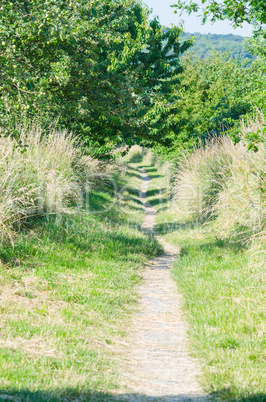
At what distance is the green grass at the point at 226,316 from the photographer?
386cm

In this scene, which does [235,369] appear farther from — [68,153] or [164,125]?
[164,125]

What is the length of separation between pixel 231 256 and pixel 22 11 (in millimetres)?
5846

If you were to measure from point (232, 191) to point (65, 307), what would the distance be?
188 inches

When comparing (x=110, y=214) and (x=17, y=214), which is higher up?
(x=17, y=214)

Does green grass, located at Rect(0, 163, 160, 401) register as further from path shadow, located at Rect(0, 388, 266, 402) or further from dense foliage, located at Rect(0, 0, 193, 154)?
dense foliage, located at Rect(0, 0, 193, 154)

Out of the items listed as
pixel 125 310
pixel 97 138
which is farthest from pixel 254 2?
pixel 97 138

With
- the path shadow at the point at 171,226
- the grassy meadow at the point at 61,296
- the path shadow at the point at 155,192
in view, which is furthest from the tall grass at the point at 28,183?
the path shadow at the point at 155,192

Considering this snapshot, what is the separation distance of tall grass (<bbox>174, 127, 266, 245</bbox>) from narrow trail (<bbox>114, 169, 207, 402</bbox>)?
1.92 meters

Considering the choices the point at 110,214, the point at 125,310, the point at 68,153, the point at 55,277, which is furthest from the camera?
the point at 110,214

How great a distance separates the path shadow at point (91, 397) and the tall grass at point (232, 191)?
11.9 ft

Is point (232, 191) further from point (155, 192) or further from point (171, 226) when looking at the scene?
point (155, 192)

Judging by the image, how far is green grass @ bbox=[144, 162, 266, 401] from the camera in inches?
152

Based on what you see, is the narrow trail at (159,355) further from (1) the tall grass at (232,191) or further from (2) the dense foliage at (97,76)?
(2) the dense foliage at (97,76)

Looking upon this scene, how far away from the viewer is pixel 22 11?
8.07 m
